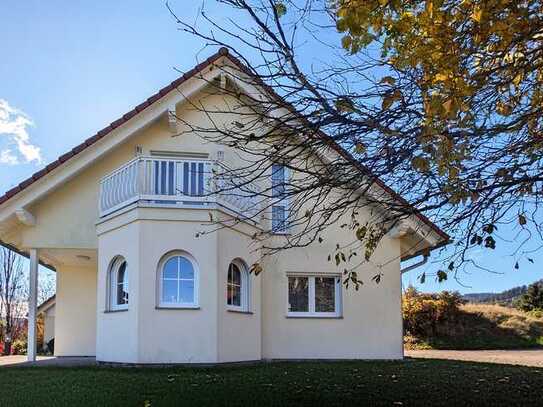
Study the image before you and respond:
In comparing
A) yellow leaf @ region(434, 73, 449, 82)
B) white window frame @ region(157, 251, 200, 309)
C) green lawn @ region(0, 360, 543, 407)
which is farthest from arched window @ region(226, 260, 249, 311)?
yellow leaf @ region(434, 73, 449, 82)

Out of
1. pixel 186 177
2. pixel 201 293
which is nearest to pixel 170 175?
pixel 186 177

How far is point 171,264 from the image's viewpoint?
1383cm

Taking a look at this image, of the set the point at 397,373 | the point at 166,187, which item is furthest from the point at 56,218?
the point at 397,373

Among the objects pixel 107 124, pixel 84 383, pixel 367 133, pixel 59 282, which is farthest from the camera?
pixel 59 282

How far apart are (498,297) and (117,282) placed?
25999 mm

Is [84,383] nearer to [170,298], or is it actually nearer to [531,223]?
[170,298]

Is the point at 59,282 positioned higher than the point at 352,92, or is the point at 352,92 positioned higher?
the point at 352,92

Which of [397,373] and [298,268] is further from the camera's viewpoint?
[298,268]

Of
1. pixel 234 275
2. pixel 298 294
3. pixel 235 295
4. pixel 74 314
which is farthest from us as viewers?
pixel 74 314

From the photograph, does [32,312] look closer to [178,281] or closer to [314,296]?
[178,281]

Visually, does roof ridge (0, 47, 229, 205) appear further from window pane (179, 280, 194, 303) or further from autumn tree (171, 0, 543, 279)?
autumn tree (171, 0, 543, 279)

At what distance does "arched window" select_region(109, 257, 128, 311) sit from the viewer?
1436cm

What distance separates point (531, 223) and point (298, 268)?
9059mm

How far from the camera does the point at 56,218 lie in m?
15.7
